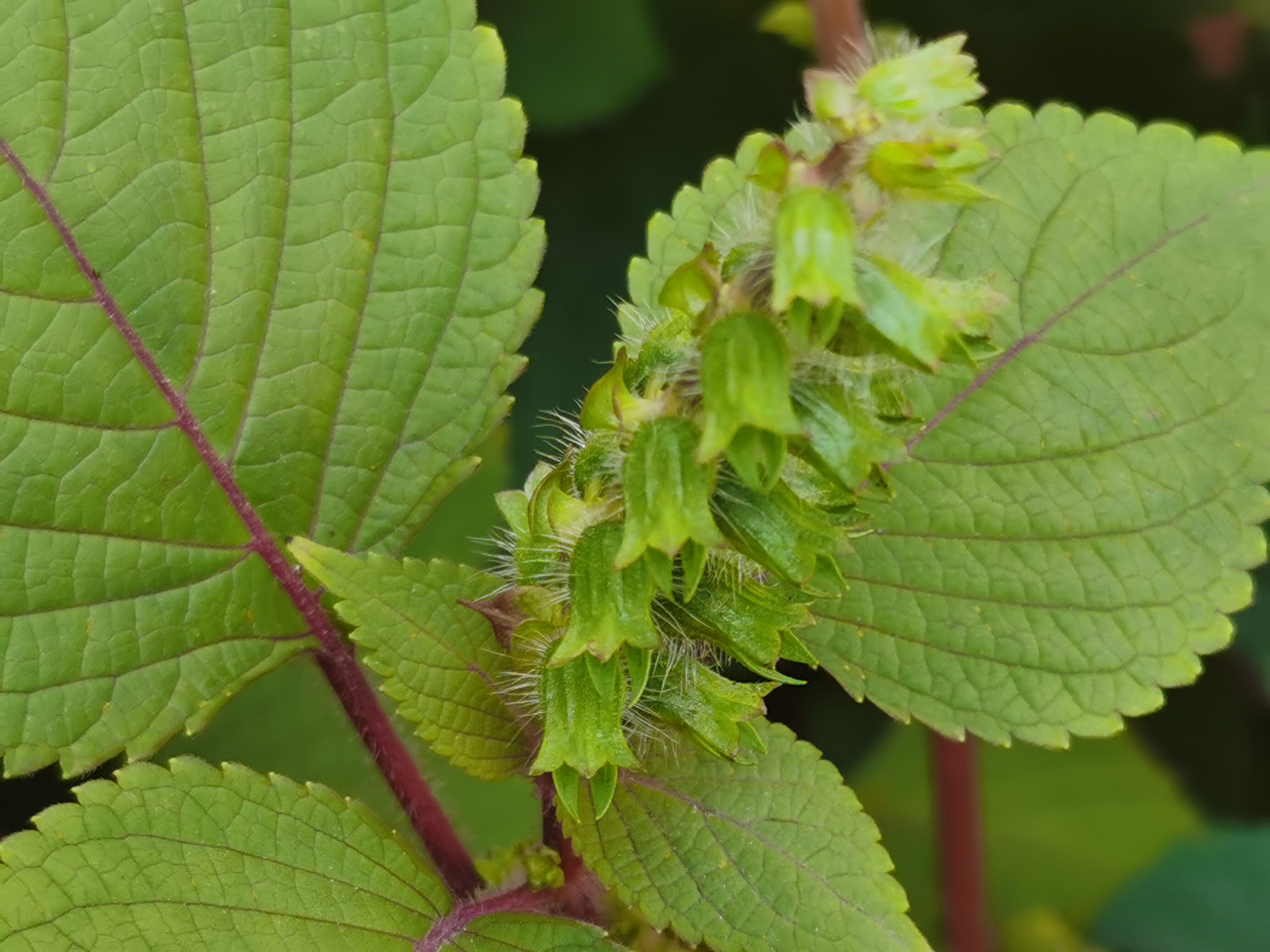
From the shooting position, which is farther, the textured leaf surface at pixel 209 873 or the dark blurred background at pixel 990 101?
the dark blurred background at pixel 990 101

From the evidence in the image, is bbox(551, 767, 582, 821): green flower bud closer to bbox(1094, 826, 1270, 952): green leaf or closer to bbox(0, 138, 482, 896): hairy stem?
bbox(0, 138, 482, 896): hairy stem

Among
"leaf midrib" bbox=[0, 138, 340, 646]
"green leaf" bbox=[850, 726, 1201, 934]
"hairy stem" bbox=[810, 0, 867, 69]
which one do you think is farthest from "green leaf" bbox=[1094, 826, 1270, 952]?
"leaf midrib" bbox=[0, 138, 340, 646]

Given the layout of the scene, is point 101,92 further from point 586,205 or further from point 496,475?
point 586,205

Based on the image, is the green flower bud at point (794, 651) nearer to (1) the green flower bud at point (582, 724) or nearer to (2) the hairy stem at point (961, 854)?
(1) the green flower bud at point (582, 724)

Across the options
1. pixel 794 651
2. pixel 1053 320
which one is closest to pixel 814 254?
pixel 794 651

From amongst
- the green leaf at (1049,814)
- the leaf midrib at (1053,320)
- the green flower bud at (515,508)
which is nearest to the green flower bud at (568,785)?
the green flower bud at (515,508)

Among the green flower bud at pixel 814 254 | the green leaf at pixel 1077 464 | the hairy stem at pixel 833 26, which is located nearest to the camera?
the green flower bud at pixel 814 254

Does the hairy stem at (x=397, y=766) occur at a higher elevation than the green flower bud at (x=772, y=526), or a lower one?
lower
